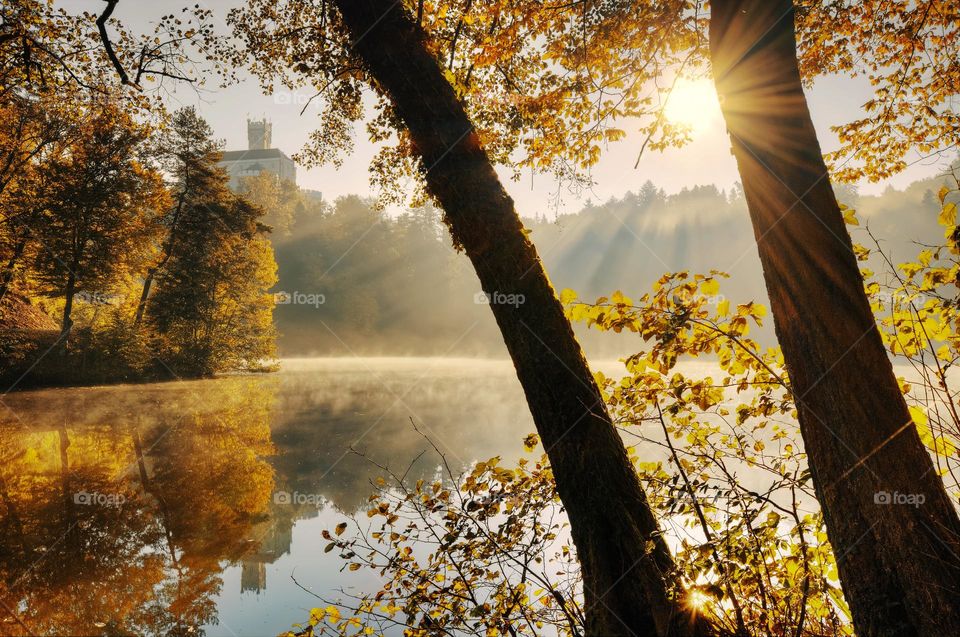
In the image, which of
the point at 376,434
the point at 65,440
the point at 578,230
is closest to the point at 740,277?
the point at 578,230

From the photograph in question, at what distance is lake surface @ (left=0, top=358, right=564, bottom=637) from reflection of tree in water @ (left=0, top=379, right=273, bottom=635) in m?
0.02

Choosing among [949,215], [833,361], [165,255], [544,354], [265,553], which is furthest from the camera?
[165,255]

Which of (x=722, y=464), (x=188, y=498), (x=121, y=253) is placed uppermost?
(x=121, y=253)

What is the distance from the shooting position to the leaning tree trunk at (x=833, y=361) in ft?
5.76

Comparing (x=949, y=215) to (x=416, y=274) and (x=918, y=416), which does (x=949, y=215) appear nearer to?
(x=918, y=416)

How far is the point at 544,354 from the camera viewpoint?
2.29 metres

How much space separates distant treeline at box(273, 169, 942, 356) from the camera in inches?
2170

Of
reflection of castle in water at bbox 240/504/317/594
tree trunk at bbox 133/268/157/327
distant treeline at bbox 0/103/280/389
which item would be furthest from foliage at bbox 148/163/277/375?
reflection of castle in water at bbox 240/504/317/594

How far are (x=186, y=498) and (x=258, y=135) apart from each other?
11643 centimetres

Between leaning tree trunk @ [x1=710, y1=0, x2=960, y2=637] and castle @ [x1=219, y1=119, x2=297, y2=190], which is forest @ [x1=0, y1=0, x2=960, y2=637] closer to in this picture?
leaning tree trunk @ [x1=710, y1=0, x2=960, y2=637]

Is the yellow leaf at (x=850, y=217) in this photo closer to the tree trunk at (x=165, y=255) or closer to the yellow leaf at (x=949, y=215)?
the yellow leaf at (x=949, y=215)

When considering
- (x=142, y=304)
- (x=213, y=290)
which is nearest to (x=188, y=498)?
(x=142, y=304)

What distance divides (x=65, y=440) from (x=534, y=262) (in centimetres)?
1277

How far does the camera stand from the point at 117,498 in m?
7.56
